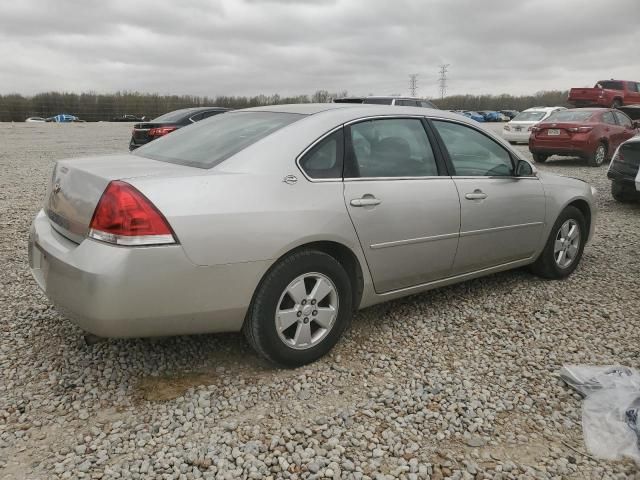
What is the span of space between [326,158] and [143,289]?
1293mm

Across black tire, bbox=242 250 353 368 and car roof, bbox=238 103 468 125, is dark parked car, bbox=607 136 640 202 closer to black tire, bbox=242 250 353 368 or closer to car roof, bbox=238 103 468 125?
car roof, bbox=238 103 468 125

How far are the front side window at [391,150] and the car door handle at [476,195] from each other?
31 centimetres

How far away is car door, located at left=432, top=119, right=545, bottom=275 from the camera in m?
3.83

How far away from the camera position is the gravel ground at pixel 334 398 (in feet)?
7.66

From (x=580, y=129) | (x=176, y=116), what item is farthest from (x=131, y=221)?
(x=580, y=129)

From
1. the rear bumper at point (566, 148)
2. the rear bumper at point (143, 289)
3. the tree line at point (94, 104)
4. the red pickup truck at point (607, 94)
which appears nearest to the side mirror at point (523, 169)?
the rear bumper at point (143, 289)

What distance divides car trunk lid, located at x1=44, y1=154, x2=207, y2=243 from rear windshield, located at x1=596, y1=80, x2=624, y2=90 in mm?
25933

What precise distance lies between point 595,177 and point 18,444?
475 inches

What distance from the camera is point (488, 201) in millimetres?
3941

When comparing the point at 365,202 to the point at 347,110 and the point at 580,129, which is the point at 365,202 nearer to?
the point at 347,110

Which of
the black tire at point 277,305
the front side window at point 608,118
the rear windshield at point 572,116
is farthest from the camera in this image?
the front side window at point 608,118

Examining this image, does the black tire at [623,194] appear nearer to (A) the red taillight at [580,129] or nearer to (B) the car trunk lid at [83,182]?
(A) the red taillight at [580,129]

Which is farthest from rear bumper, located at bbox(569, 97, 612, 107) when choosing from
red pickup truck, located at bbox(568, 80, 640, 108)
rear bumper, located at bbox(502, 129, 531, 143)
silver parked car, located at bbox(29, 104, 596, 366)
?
silver parked car, located at bbox(29, 104, 596, 366)

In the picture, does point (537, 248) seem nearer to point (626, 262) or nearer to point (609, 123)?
point (626, 262)
